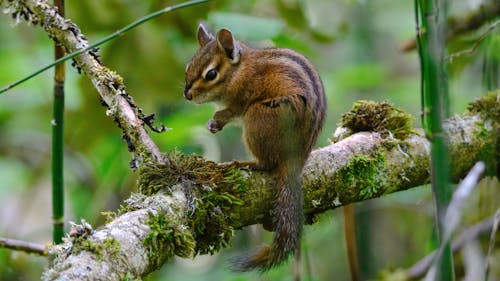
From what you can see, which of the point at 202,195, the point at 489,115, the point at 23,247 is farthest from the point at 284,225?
the point at 489,115

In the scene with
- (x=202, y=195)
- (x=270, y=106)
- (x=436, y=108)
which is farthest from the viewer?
(x=270, y=106)

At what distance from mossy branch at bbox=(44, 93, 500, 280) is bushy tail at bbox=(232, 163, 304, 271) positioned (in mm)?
53

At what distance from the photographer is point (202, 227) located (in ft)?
6.72

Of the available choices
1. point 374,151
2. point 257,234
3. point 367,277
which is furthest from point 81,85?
point 367,277

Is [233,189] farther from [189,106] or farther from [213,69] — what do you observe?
[189,106]

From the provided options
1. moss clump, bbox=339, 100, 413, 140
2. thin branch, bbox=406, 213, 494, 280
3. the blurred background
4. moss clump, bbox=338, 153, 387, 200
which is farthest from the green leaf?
thin branch, bbox=406, 213, 494, 280

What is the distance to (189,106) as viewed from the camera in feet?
14.5

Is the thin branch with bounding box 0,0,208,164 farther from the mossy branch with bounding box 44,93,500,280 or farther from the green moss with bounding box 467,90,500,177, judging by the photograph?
the green moss with bounding box 467,90,500,177

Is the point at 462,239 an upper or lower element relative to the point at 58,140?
lower

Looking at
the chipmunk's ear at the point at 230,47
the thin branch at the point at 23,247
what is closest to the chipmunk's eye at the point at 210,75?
the chipmunk's ear at the point at 230,47

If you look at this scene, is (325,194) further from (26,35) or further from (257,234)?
(26,35)

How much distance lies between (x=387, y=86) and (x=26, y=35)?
2701 millimetres

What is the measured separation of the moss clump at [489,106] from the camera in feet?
9.53

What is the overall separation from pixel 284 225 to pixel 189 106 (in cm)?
229
